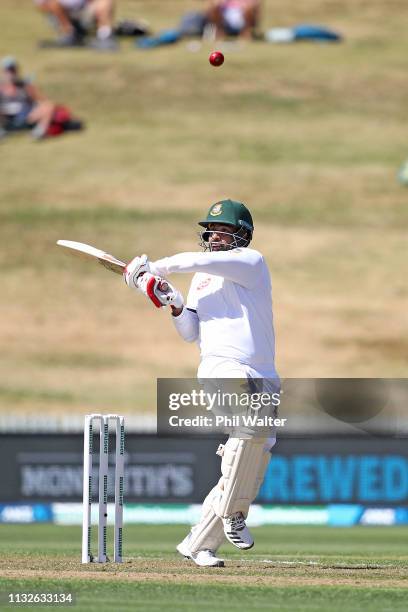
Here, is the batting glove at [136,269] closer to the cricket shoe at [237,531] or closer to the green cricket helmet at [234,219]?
the green cricket helmet at [234,219]

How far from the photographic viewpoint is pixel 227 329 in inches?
292

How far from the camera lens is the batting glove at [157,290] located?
7.35 metres

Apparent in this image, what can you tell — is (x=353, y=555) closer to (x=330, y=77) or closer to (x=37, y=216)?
(x=37, y=216)

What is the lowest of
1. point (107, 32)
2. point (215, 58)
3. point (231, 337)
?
point (231, 337)

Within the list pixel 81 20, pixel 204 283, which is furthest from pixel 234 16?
pixel 204 283

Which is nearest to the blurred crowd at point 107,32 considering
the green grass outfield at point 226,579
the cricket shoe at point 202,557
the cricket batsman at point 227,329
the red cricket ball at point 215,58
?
the red cricket ball at point 215,58

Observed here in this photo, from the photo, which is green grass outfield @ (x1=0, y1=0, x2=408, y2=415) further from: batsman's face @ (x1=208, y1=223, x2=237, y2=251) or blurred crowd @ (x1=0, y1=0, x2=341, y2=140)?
batsman's face @ (x1=208, y1=223, x2=237, y2=251)

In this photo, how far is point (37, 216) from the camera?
3228 centimetres

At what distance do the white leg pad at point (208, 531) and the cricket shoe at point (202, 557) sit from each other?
2cm

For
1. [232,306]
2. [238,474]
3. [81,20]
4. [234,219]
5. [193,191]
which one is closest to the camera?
[238,474]

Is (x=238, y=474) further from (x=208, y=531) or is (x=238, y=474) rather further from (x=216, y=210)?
(x=216, y=210)

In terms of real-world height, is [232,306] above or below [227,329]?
above

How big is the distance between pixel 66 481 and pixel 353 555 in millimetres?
5418

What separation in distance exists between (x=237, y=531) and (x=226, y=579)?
27.6 inches
